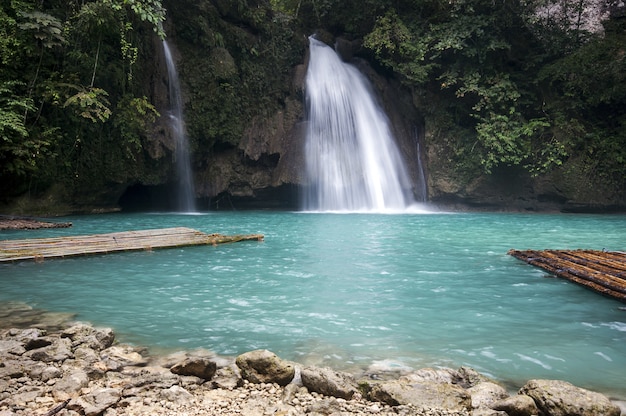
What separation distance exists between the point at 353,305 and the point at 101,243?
5.69 metres

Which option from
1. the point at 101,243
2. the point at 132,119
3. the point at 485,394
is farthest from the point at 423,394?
the point at 132,119

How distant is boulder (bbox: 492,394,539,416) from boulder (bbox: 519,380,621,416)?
63 mm

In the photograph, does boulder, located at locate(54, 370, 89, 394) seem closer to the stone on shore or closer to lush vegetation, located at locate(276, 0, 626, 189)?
the stone on shore

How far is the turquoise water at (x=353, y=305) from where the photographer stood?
12.9ft

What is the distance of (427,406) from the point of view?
288 cm

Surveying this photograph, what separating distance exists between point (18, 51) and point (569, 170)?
20850 millimetres

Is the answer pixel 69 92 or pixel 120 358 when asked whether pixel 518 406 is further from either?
pixel 69 92

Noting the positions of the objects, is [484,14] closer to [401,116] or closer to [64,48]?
[401,116]

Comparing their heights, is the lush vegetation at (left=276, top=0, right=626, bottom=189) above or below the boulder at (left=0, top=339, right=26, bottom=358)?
above

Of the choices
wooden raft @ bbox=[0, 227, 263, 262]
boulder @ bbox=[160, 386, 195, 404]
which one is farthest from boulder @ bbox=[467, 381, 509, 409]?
wooden raft @ bbox=[0, 227, 263, 262]

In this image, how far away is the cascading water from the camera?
21672 mm

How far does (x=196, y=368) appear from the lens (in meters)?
3.28

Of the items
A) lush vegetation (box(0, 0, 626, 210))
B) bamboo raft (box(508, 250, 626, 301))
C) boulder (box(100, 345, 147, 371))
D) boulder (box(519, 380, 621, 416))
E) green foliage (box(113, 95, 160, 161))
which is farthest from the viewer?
green foliage (box(113, 95, 160, 161))

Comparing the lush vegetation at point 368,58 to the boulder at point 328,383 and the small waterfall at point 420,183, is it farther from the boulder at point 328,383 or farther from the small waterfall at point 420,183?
the boulder at point 328,383
